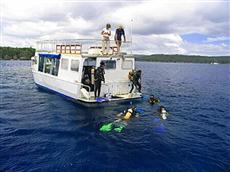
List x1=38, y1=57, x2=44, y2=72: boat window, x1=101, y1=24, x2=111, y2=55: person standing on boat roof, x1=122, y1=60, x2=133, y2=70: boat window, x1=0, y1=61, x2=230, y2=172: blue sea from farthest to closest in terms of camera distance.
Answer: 1. x1=38, y1=57, x2=44, y2=72: boat window
2. x1=122, y1=60, x2=133, y2=70: boat window
3. x1=101, y1=24, x2=111, y2=55: person standing on boat roof
4. x1=0, y1=61, x2=230, y2=172: blue sea

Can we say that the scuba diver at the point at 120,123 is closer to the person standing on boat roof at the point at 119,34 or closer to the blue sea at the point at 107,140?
the blue sea at the point at 107,140

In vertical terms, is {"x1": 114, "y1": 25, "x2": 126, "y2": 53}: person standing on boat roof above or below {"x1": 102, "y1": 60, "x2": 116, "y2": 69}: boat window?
above

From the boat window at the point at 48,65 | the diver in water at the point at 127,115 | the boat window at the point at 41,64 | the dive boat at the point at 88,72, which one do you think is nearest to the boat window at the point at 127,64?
the dive boat at the point at 88,72

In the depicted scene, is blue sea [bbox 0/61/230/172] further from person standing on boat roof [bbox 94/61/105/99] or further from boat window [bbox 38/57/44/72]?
boat window [bbox 38/57/44/72]

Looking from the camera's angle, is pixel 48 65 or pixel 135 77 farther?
pixel 48 65

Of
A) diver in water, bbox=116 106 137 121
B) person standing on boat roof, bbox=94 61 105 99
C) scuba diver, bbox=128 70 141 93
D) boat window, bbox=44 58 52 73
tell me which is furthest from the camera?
boat window, bbox=44 58 52 73

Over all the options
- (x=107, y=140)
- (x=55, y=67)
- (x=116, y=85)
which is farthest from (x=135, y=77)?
(x=107, y=140)

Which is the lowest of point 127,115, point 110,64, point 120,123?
point 120,123

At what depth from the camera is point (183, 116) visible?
620 inches

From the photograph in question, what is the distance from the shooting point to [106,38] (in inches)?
707

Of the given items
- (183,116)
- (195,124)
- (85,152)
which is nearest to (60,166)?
(85,152)

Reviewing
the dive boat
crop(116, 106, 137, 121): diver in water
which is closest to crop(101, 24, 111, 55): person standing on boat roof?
the dive boat

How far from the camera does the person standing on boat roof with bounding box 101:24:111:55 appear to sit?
17.8 m

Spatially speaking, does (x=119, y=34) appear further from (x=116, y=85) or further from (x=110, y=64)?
(x=116, y=85)
